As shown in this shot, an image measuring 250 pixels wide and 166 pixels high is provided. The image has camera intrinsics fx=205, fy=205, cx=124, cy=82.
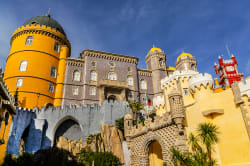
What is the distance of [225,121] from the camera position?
16.6 meters

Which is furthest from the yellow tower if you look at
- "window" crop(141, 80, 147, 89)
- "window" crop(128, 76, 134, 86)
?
"window" crop(141, 80, 147, 89)

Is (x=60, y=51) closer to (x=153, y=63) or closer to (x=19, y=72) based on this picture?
(x=19, y=72)

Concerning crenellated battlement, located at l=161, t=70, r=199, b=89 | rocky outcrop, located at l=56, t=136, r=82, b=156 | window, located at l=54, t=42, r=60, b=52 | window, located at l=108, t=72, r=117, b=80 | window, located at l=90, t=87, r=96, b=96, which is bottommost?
rocky outcrop, located at l=56, t=136, r=82, b=156

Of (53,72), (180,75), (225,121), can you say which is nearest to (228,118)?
(225,121)

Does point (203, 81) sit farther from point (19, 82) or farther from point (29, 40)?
point (29, 40)

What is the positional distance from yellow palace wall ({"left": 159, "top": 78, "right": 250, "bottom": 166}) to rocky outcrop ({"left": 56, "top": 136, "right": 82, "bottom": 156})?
15.5 metres

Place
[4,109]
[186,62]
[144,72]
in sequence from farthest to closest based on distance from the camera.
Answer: [186,62] → [144,72] → [4,109]

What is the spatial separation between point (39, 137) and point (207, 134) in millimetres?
20950

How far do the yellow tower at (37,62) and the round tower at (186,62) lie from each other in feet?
77.5

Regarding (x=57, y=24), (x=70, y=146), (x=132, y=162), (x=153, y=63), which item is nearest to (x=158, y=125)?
(x=132, y=162)

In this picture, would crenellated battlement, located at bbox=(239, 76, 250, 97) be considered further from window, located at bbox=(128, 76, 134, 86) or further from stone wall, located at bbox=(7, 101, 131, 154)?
window, located at bbox=(128, 76, 134, 86)

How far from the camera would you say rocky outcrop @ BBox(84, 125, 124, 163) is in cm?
2467

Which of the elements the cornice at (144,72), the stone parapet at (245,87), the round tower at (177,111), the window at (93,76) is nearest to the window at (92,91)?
the window at (93,76)

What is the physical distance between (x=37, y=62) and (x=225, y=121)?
99.6ft
